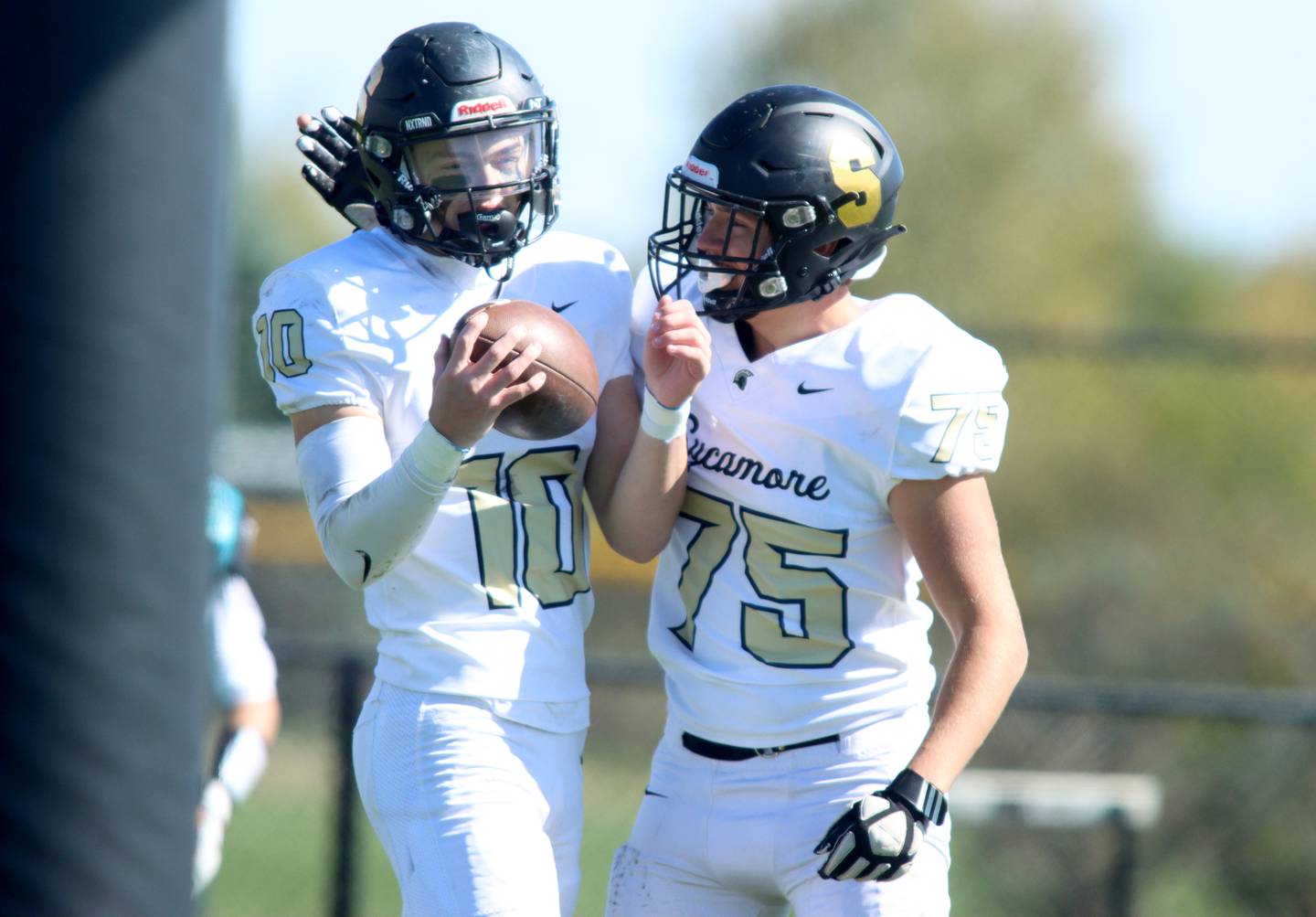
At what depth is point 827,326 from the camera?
299 cm

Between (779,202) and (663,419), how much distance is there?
18.4 inches

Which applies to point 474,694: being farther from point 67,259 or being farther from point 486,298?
point 67,259

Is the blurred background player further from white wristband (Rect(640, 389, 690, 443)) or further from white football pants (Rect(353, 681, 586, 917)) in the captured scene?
white wristband (Rect(640, 389, 690, 443))

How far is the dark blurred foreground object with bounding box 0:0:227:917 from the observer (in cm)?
144

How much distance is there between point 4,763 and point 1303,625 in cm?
842

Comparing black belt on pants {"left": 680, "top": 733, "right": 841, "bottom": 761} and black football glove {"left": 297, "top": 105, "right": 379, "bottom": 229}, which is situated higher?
black football glove {"left": 297, "top": 105, "right": 379, "bottom": 229}

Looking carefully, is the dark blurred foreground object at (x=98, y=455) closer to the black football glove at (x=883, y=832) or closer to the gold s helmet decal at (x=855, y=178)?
the black football glove at (x=883, y=832)

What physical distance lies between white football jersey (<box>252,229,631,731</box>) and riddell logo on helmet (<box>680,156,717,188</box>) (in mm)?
341

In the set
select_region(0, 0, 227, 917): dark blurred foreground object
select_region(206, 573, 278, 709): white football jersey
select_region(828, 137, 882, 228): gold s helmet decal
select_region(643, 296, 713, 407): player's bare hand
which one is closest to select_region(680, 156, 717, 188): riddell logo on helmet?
select_region(828, 137, 882, 228): gold s helmet decal

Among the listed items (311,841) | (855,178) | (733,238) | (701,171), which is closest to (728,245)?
(733,238)

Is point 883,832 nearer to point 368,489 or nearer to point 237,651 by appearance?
point 368,489

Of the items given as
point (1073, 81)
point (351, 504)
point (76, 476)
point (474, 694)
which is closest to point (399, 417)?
point (351, 504)

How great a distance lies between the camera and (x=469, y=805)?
2.68m

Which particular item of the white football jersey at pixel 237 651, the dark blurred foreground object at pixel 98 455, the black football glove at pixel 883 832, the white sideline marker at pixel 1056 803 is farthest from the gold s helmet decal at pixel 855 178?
the white sideline marker at pixel 1056 803
